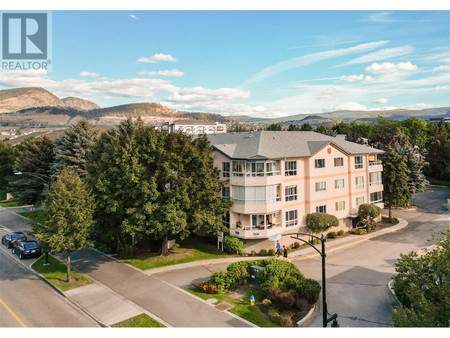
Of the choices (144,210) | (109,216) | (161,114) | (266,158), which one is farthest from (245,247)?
(161,114)

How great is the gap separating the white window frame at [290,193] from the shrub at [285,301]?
13.9 metres

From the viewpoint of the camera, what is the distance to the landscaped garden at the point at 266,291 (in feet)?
58.1

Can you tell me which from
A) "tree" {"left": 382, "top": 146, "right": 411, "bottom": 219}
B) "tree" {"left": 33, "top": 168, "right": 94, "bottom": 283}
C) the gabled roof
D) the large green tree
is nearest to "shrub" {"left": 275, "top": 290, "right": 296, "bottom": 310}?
the large green tree

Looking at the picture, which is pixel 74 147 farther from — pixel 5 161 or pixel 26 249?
pixel 5 161

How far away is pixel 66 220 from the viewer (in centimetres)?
2230

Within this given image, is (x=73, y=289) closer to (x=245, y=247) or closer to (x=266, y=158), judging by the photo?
(x=245, y=247)

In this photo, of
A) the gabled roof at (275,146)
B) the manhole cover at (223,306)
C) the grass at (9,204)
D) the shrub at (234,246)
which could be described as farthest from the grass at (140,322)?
the grass at (9,204)

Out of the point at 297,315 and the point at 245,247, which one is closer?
the point at 297,315

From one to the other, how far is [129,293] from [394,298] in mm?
17431

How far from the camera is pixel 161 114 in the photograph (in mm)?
167625

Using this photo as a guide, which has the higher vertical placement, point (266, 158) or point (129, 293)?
point (266, 158)

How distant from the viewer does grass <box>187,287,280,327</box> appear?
55.8ft

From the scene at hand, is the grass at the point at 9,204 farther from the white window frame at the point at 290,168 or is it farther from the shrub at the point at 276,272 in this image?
the shrub at the point at 276,272

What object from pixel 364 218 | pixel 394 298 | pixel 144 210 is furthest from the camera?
pixel 364 218
